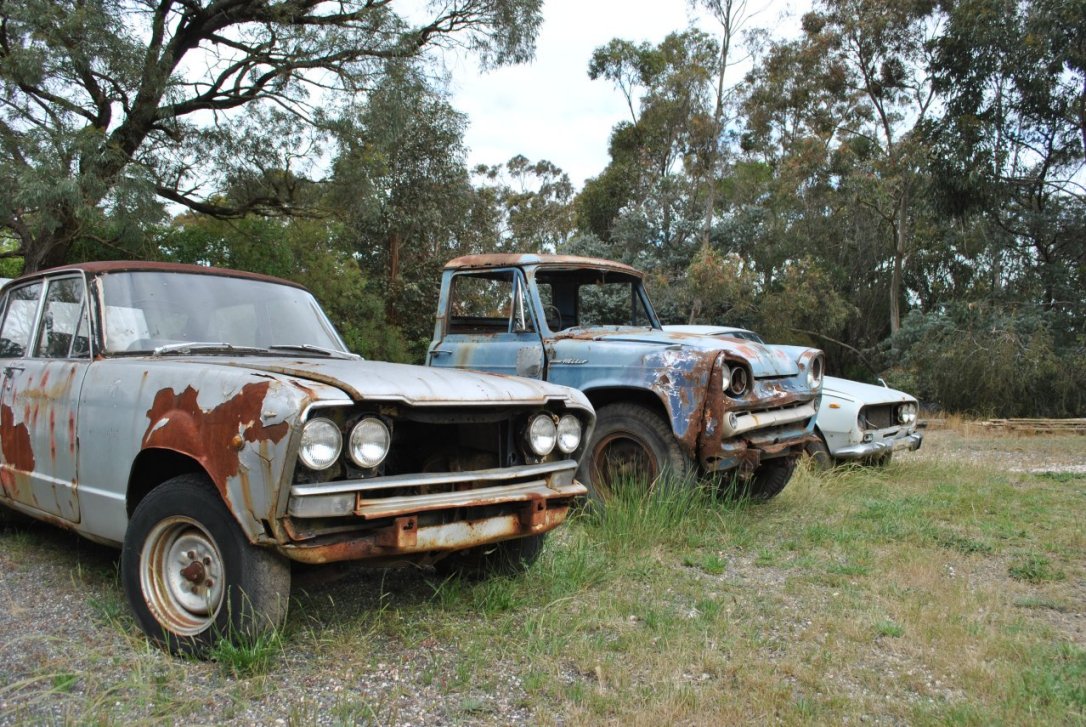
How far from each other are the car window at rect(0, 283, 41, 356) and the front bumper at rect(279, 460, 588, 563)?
8.49 feet

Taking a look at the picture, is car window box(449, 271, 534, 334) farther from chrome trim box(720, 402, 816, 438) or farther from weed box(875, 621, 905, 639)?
weed box(875, 621, 905, 639)

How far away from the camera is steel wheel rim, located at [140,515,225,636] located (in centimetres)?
289

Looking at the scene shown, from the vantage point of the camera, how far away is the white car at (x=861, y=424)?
24.6 ft

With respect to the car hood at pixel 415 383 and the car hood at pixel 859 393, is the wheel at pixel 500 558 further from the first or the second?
the car hood at pixel 859 393

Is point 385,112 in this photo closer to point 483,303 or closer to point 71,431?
point 483,303

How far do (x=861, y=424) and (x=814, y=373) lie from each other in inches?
70.8

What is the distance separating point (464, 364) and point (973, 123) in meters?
16.3

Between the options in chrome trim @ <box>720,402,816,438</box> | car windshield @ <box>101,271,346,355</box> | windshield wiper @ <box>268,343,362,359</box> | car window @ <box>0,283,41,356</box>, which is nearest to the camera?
car windshield @ <box>101,271,346,355</box>

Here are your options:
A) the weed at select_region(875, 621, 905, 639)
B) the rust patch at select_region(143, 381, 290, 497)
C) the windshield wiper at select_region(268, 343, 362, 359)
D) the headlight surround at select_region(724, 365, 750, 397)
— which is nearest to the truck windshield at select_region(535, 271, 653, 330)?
the headlight surround at select_region(724, 365, 750, 397)

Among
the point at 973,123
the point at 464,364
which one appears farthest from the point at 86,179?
the point at 973,123

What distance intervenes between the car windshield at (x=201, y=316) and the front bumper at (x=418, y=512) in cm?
139

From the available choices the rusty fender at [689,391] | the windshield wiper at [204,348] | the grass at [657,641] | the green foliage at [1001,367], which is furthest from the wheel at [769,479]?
the green foliage at [1001,367]

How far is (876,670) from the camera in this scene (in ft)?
9.80

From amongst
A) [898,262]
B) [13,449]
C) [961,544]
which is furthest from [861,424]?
[898,262]
